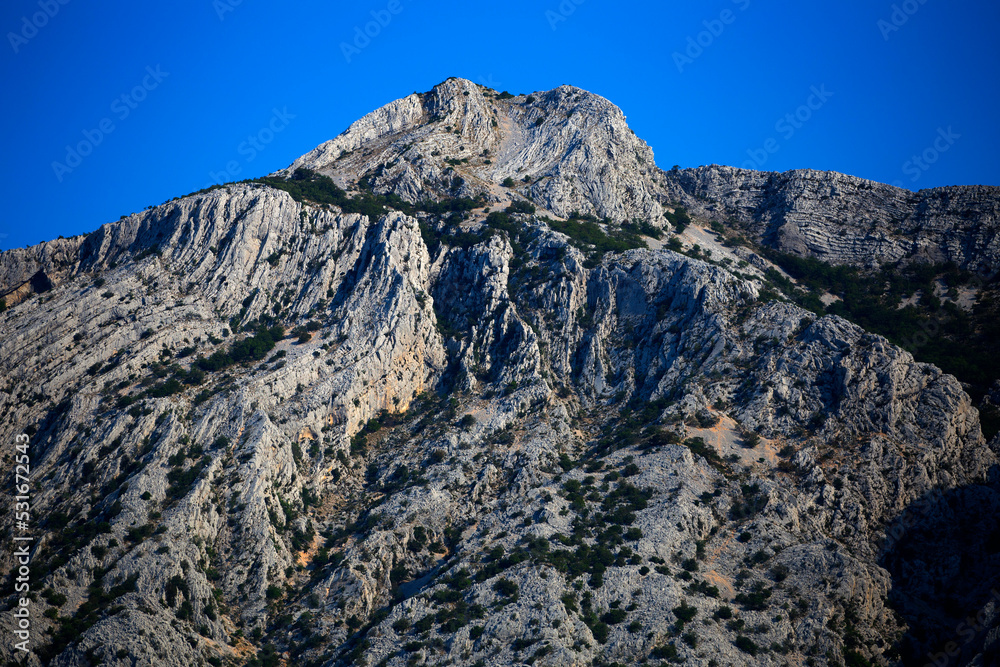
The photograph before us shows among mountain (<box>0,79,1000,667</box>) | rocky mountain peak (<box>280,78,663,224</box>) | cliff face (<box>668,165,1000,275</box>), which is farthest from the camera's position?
rocky mountain peak (<box>280,78,663,224</box>)

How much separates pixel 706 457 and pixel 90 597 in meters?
64.3

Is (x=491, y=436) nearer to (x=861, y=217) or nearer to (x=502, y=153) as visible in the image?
(x=502, y=153)

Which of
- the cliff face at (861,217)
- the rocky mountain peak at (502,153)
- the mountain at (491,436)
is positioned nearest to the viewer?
the mountain at (491,436)

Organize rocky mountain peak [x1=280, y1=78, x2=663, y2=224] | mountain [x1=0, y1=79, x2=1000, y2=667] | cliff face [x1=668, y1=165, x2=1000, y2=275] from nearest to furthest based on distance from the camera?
mountain [x1=0, y1=79, x2=1000, y2=667], cliff face [x1=668, y1=165, x2=1000, y2=275], rocky mountain peak [x1=280, y1=78, x2=663, y2=224]

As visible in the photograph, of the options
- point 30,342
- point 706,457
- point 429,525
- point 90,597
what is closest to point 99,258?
point 30,342

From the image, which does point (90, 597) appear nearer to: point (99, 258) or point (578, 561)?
point (578, 561)

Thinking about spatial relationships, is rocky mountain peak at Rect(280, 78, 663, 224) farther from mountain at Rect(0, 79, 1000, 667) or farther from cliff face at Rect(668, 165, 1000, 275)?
cliff face at Rect(668, 165, 1000, 275)

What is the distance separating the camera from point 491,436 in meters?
95.6

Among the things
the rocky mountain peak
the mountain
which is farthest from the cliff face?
the rocky mountain peak

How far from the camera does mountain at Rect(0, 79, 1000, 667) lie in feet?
239

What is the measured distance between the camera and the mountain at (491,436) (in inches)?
2869

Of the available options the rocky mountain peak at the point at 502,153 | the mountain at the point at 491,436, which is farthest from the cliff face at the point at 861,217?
the rocky mountain peak at the point at 502,153

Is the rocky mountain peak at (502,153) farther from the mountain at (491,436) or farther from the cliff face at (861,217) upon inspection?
the cliff face at (861,217)

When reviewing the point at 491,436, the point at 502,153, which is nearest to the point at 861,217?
the point at 502,153
